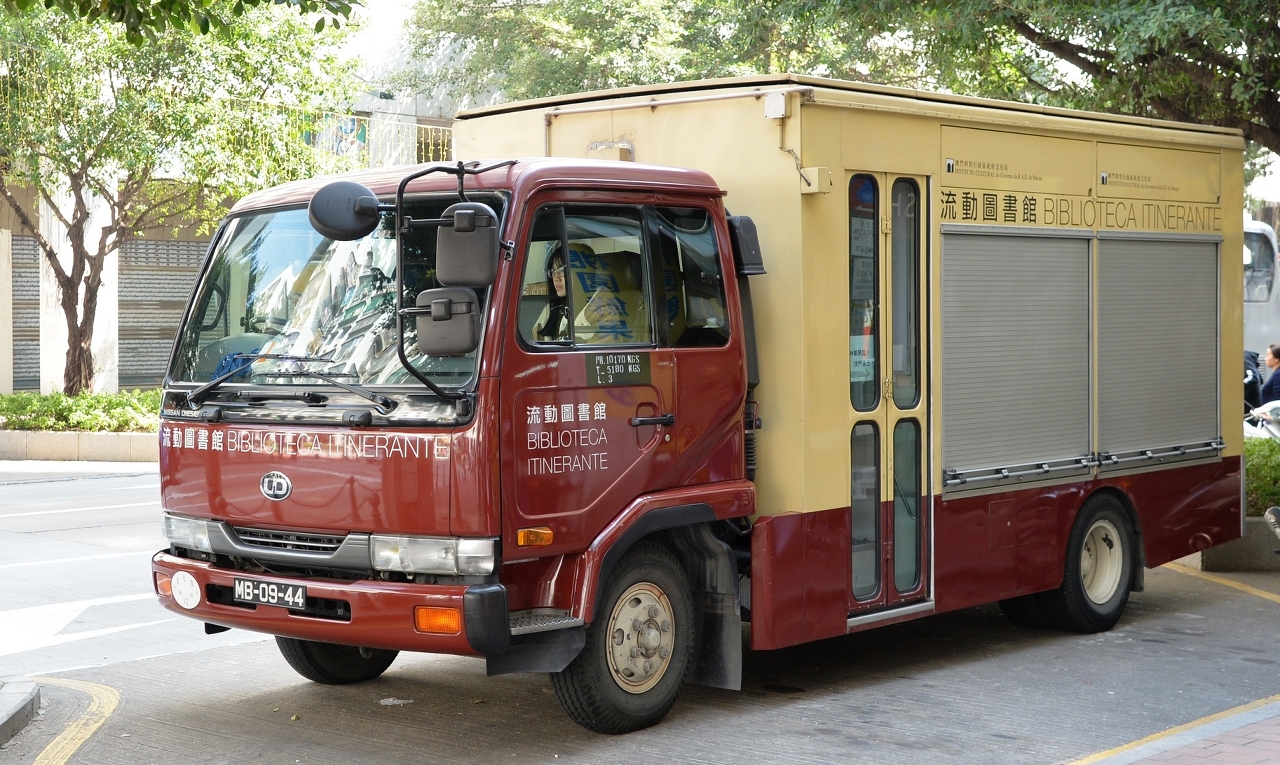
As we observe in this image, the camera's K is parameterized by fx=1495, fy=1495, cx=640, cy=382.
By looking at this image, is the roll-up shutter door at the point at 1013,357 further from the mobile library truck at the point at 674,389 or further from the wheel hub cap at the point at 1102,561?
the wheel hub cap at the point at 1102,561

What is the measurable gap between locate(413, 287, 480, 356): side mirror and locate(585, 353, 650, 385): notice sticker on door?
0.65m

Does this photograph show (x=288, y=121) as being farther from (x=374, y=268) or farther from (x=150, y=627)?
(x=374, y=268)

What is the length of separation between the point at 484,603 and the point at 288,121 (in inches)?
649

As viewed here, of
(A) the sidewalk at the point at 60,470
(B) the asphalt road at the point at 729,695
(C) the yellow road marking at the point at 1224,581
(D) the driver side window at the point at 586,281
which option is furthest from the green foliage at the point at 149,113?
(D) the driver side window at the point at 586,281

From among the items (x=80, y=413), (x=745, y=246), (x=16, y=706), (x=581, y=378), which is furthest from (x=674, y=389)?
(x=80, y=413)

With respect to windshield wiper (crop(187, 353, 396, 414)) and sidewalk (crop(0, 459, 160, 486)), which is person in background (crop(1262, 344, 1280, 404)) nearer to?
sidewalk (crop(0, 459, 160, 486))

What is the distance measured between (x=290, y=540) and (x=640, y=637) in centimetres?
156

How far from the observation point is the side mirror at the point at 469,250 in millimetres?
5680

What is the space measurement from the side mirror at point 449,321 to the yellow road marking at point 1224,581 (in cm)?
665

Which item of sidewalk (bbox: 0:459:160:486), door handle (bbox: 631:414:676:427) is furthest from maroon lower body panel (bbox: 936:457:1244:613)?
sidewalk (bbox: 0:459:160:486)

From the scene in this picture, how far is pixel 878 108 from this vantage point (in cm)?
742

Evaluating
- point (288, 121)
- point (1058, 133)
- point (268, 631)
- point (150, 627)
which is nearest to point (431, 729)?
point (268, 631)

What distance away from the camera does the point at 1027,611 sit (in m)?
8.91

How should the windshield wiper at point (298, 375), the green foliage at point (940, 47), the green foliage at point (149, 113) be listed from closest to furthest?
1. the windshield wiper at point (298, 375)
2. the green foliage at point (940, 47)
3. the green foliage at point (149, 113)
